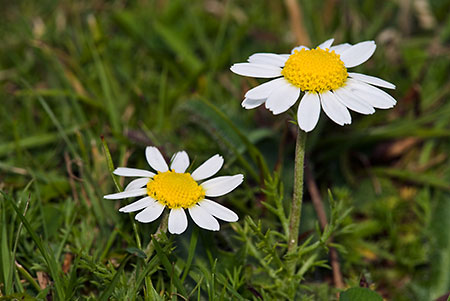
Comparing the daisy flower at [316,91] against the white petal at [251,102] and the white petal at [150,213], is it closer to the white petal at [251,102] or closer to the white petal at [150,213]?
the white petal at [251,102]

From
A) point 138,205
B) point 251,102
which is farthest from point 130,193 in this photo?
point 251,102

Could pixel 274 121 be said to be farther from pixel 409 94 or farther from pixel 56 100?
pixel 56 100

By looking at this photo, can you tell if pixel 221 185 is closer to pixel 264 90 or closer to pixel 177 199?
pixel 177 199

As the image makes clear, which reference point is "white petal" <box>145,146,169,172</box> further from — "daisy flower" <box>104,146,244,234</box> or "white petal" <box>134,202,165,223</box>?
"white petal" <box>134,202,165,223</box>

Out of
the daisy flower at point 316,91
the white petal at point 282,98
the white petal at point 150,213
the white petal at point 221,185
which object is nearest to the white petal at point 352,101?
the daisy flower at point 316,91

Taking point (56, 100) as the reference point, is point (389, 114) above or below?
above

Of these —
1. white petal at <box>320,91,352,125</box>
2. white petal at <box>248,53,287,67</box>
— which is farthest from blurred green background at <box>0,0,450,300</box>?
white petal at <box>320,91,352,125</box>

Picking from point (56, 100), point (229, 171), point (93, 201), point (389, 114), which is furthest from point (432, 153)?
point (56, 100)
